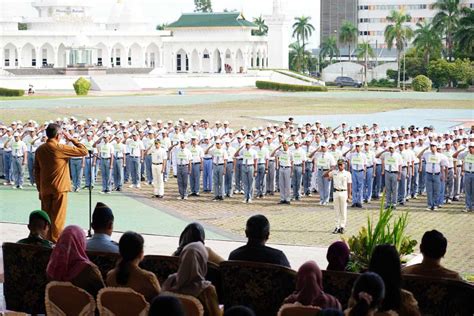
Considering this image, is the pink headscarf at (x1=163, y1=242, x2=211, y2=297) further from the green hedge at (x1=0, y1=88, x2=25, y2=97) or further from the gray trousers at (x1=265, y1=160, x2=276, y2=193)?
the green hedge at (x1=0, y1=88, x2=25, y2=97)

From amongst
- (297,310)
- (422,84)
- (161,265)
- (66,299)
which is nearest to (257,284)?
(161,265)

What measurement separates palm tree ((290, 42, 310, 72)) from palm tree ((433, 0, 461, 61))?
30.5 meters

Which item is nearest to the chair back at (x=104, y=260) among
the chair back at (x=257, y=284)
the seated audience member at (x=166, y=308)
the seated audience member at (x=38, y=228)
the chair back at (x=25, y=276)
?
the chair back at (x=25, y=276)

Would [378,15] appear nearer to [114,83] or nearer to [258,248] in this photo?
[114,83]

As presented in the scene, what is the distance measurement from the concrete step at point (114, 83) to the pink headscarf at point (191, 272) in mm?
54130

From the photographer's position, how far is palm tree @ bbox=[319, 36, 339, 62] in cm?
9338

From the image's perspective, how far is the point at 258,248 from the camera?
283 inches

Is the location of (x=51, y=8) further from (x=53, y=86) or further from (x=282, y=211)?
(x=282, y=211)

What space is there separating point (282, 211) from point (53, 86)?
146 feet

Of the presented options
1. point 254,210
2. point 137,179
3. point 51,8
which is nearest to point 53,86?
point 51,8

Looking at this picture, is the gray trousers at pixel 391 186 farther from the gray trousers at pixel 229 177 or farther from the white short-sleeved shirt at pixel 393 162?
the gray trousers at pixel 229 177

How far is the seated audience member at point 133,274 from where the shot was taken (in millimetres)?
6512

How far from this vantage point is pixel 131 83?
2442 inches

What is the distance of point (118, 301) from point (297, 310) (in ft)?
4.11
